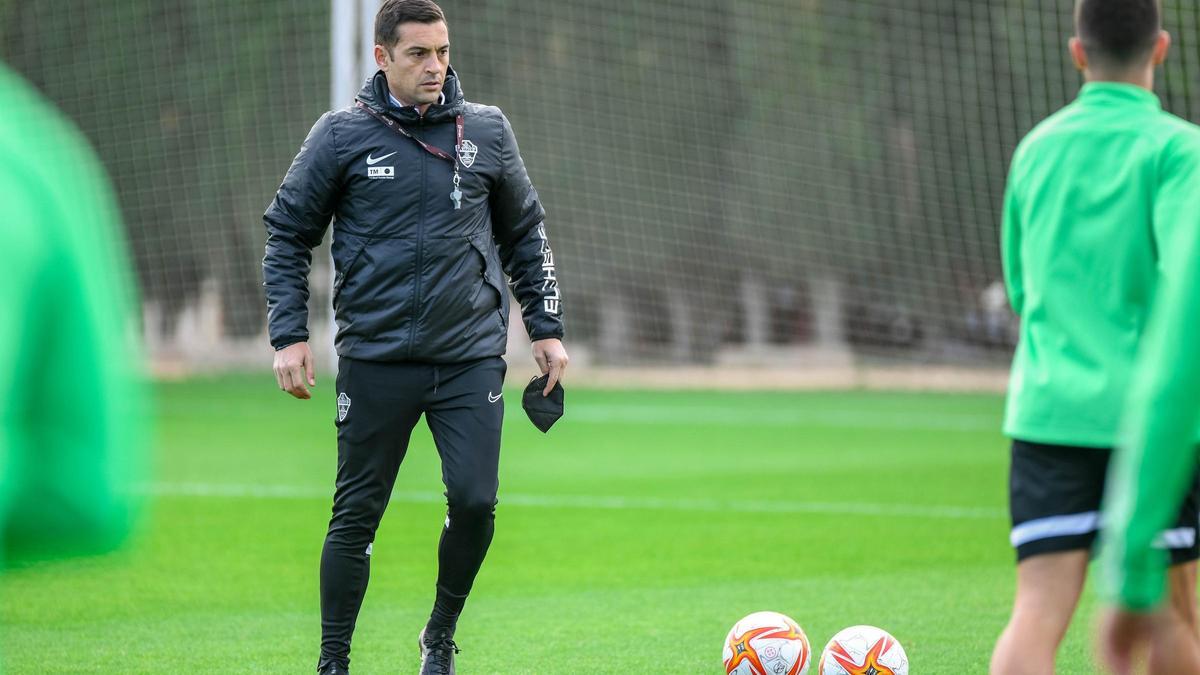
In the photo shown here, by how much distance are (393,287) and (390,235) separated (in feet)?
0.55

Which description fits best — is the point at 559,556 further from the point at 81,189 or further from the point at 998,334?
the point at 998,334

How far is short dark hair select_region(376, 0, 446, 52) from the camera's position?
5359mm

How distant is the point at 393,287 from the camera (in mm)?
5359

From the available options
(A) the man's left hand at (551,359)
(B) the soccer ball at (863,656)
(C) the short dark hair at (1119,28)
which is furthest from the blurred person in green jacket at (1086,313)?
(A) the man's left hand at (551,359)

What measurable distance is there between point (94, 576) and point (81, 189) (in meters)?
7.12

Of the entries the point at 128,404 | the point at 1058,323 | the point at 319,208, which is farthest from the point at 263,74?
the point at 128,404

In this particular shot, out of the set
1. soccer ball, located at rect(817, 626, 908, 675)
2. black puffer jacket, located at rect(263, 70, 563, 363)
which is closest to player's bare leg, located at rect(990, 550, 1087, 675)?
soccer ball, located at rect(817, 626, 908, 675)

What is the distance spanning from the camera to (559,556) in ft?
30.3

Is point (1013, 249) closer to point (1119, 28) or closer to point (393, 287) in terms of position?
point (1119, 28)

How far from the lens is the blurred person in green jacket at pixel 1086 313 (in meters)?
3.56

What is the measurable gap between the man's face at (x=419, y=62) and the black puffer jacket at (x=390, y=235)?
72mm

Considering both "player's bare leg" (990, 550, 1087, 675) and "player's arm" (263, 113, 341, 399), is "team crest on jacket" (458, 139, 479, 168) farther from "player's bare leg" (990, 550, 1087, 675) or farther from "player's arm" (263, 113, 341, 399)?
"player's bare leg" (990, 550, 1087, 675)

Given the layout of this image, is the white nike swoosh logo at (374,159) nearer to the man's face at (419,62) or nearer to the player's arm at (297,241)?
the player's arm at (297,241)

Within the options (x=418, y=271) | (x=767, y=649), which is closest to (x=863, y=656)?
(x=767, y=649)
